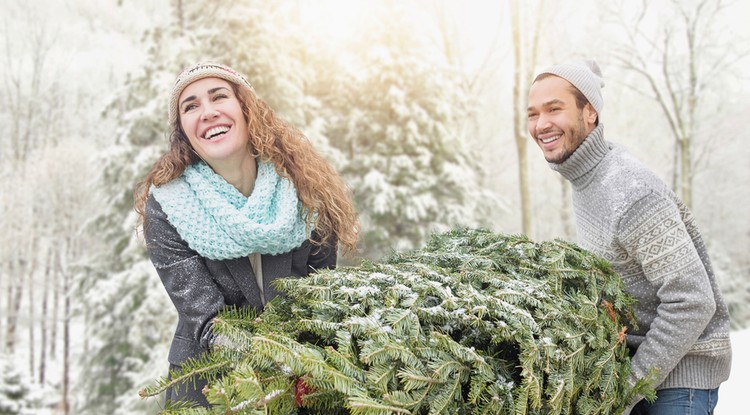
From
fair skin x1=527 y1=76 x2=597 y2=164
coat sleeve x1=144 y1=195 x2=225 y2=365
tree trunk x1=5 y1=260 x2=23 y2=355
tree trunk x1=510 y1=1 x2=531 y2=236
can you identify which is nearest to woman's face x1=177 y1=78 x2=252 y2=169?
coat sleeve x1=144 y1=195 x2=225 y2=365

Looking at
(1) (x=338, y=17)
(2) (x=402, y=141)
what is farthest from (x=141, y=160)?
(1) (x=338, y=17)

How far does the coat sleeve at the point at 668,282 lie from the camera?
1.56m

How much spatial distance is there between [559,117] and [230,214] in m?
1.13

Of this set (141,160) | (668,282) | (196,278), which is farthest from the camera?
(141,160)

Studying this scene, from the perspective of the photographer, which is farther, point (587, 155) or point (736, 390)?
point (736, 390)

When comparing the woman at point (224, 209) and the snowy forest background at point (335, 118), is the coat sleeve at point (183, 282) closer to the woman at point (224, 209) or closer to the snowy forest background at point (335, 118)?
the woman at point (224, 209)

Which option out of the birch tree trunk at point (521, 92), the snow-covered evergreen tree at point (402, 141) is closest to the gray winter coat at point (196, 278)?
the snow-covered evergreen tree at point (402, 141)

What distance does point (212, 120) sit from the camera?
6.33 ft

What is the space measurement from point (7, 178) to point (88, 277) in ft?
31.5

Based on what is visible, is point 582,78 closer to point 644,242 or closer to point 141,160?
point 644,242

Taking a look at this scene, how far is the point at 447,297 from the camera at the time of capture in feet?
4.17

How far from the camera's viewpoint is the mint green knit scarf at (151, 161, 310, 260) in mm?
1834

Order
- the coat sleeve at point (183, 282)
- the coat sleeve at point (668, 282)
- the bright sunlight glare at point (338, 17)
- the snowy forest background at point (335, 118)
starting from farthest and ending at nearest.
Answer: the bright sunlight glare at point (338, 17)
the snowy forest background at point (335, 118)
the coat sleeve at point (183, 282)
the coat sleeve at point (668, 282)

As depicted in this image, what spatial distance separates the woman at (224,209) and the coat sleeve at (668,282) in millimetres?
1080
